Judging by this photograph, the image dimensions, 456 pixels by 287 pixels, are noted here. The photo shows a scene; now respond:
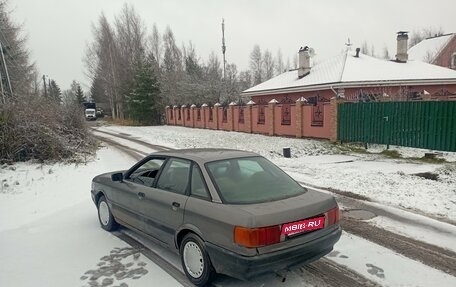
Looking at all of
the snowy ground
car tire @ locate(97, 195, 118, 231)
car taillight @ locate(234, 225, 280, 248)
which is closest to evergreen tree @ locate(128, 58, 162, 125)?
the snowy ground

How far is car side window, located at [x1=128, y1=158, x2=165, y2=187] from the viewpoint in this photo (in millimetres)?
4809

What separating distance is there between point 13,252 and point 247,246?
369 centimetres

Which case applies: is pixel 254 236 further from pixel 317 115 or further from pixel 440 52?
pixel 440 52

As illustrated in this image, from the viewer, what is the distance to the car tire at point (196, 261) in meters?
3.68

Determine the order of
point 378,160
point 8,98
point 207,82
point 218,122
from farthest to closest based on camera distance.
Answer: point 207,82 → point 218,122 → point 378,160 → point 8,98

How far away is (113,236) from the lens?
5.48 metres

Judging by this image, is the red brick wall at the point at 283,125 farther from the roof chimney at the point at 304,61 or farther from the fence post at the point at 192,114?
the fence post at the point at 192,114

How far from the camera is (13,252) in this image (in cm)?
496

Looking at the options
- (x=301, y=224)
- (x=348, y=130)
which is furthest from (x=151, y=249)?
(x=348, y=130)

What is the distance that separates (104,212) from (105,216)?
72 mm

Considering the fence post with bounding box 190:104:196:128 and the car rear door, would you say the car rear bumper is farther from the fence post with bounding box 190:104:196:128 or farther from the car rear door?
the fence post with bounding box 190:104:196:128

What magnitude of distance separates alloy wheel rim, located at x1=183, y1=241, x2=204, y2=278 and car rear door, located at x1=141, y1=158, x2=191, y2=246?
269 millimetres

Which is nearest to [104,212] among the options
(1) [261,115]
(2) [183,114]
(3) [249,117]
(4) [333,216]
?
(4) [333,216]

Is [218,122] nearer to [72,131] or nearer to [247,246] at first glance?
[72,131]
